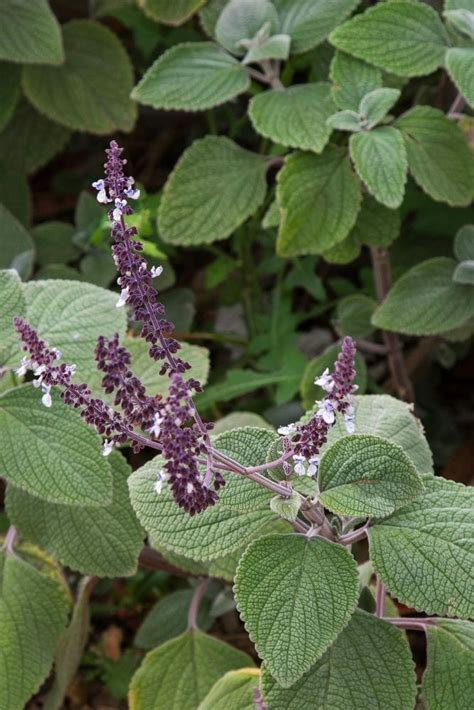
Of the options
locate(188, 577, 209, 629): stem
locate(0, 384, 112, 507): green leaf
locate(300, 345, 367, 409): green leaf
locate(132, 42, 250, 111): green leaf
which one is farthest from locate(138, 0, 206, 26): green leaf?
locate(188, 577, 209, 629): stem

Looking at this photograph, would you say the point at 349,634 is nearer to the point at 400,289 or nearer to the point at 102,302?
the point at 102,302

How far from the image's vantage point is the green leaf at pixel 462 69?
1.36 meters

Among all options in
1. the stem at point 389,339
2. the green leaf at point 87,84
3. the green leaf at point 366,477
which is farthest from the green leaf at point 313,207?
the green leaf at point 366,477

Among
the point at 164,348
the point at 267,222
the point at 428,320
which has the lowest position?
the point at 428,320

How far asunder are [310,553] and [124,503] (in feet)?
1.11

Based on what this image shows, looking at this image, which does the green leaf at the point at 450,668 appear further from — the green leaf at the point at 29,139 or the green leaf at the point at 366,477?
the green leaf at the point at 29,139

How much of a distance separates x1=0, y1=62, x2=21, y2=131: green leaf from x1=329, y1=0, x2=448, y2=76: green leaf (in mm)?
650

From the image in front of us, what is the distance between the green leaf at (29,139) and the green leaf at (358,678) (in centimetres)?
122

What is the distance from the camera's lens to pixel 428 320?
1490mm

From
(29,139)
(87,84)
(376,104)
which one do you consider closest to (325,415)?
(376,104)

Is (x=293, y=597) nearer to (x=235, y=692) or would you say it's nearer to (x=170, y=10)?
(x=235, y=692)

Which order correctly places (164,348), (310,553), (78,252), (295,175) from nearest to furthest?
(164,348) < (310,553) < (295,175) < (78,252)

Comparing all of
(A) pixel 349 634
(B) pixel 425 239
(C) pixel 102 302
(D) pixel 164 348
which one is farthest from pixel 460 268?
(D) pixel 164 348

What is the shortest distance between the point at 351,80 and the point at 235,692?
→ 2.73ft
